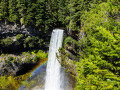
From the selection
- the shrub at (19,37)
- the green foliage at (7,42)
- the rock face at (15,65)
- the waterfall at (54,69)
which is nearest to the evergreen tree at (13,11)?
the shrub at (19,37)

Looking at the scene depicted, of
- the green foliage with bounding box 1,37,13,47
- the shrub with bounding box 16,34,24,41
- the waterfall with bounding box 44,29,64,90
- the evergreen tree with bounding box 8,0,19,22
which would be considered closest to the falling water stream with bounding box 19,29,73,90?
the waterfall with bounding box 44,29,64,90

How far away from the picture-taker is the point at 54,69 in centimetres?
2291

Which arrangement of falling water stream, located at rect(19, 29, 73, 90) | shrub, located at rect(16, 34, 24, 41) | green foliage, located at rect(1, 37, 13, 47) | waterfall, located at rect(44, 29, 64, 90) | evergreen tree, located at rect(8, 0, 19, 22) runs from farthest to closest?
shrub, located at rect(16, 34, 24, 41) < green foliage, located at rect(1, 37, 13, 47) < evergreen tree, located at rect(8, 0, 19, 22) < waterfall, located at rect(44, 29, 64, 90) < falling water stream, located at rect(19, 29, 73, 90)

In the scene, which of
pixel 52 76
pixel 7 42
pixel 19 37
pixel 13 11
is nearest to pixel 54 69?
pixel 52 76

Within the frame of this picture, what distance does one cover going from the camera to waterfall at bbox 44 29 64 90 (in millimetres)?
20389

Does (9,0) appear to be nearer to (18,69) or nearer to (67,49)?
(18,69)

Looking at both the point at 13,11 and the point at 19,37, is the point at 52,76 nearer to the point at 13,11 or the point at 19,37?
the point at 19,37

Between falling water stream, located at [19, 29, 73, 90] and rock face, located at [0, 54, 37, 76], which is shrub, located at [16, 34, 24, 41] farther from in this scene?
falling water stream, located at [19, 29, 73, 90]

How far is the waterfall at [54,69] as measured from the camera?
2039 centimetres

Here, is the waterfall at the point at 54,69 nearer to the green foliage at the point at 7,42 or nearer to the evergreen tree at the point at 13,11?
the evergreen tree at the point at 13,11

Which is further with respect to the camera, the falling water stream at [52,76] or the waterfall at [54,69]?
the waterfall at [54,69]

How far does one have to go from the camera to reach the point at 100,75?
672cm

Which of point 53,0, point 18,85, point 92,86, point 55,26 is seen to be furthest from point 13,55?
point 92,86

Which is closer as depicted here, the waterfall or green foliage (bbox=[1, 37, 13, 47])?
the waterfall
